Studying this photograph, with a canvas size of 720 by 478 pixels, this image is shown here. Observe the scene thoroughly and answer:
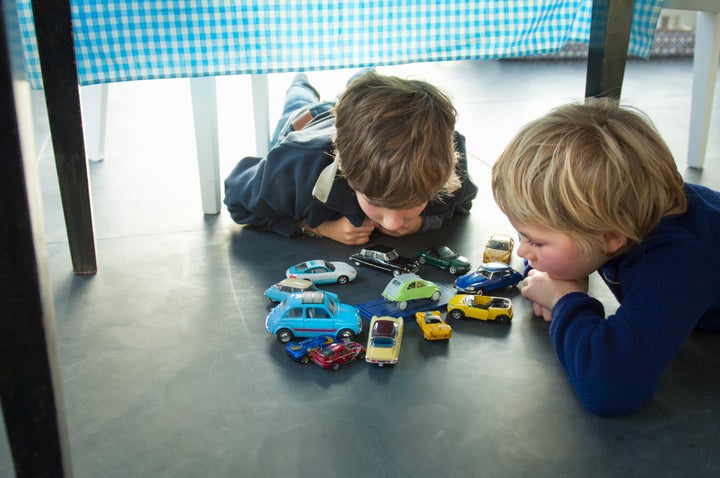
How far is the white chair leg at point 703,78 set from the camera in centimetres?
208

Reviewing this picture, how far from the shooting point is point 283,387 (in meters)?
1.12

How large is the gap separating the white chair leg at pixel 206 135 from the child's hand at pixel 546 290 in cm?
85

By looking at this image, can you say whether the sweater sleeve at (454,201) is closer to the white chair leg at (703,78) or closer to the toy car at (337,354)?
the toy car at (337,354)

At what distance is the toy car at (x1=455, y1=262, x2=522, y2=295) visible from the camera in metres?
1.43

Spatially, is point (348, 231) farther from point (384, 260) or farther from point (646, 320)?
point (646, 320)

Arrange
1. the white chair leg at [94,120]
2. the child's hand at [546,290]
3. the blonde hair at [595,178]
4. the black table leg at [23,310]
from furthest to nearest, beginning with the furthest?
1. the white chair leg at [94,120]
2. the child's hand at [546,290]
3. the blonde hair at [595,178]
4. the black table leg at [23,310]

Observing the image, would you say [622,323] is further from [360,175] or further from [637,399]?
[360,175]

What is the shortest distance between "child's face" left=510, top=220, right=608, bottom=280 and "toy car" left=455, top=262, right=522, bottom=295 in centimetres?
22

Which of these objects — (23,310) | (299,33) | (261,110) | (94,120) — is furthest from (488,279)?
(94,120)

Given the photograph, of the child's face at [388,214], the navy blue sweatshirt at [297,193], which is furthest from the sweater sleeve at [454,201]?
the child's face at [388,214]

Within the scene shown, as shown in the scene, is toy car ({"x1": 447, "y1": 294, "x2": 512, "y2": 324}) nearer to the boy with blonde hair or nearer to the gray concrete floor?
the gray concrete floor

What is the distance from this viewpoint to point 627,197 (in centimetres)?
108

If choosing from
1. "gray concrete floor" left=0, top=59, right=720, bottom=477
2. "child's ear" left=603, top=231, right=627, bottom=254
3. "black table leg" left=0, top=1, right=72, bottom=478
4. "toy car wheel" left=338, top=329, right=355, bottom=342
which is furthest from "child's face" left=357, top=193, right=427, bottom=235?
"black table leg" left=0, top=1, right=72, bottom=478

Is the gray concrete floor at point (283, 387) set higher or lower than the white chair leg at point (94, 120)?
lower
